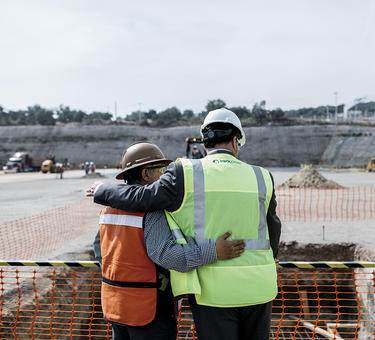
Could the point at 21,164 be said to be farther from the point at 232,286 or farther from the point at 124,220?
the point at 232,286

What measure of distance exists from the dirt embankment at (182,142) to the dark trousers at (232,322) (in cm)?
4895

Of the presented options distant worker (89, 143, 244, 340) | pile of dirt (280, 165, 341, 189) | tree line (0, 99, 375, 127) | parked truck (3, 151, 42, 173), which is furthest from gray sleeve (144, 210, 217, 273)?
tree line (0, 99, 375, 127)

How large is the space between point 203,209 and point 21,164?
45.3 metres

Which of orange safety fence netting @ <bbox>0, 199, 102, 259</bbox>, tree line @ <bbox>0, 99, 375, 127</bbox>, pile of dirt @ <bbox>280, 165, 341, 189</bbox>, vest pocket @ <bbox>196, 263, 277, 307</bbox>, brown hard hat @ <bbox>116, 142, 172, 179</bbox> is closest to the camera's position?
vest pocket @ <bbox>196, 263, 277, 307</bbox>

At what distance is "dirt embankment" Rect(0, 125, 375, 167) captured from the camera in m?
51.4

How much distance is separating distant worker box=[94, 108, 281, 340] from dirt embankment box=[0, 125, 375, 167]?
48.9 meters

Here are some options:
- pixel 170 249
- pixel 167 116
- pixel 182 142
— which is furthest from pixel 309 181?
pixel 167 116

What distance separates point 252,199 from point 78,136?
6183 centimetres

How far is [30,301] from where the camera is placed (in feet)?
17.3

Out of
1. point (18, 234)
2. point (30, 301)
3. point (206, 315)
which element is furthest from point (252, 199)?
point (18, 234)

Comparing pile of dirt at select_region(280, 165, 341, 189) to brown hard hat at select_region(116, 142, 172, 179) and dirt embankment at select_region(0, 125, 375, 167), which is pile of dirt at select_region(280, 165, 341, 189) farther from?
dirt embankment at select_region(0, 125, 375, 167)

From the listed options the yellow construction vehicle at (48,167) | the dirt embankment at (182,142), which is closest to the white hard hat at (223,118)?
the yellow construction vehicle at (48,167)

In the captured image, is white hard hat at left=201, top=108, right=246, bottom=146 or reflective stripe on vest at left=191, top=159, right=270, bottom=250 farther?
white hard hat at left=201, top=108, right=246, bottom=146

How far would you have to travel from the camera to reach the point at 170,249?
1.83m
